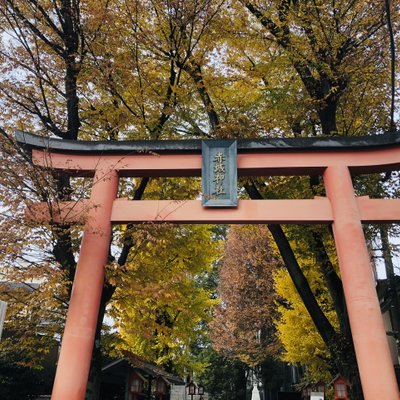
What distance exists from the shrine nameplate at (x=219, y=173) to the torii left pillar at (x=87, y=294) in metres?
1.92

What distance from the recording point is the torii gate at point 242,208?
6.42 m

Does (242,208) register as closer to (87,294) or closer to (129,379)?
(87,294)

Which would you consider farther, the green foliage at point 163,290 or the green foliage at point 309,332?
the green foliage at point 309,332

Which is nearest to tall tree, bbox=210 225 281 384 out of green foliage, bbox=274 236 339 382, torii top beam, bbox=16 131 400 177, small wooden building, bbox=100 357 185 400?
green foliage, bbox=274 236 339 382

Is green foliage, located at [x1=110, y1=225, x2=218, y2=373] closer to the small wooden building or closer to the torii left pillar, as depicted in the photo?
the torii left pillar

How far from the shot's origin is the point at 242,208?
24.2 ft

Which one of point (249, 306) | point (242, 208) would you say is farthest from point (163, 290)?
point (249, 306)

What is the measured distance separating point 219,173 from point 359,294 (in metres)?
3.34

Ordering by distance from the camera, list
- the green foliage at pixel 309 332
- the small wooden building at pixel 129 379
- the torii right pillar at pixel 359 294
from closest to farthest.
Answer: the torii right pillar at pixel 359 294
the small wooden building at pixel 129 379
the green foliage at pixel 309 332

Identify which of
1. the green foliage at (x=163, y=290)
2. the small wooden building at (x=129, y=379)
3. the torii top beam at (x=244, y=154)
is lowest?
the small wooden building at (x=129, y=379)

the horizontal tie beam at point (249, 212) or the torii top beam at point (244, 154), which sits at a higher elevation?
the torii top beam at point (244, 154)

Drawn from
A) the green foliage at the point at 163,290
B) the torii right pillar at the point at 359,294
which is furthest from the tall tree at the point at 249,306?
the torii right pillar at the point at 359,294

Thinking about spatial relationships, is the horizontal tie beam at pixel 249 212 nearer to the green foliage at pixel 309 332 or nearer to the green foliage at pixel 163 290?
the green foliage at pixel 163 290

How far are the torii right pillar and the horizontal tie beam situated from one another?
0.85 feet
